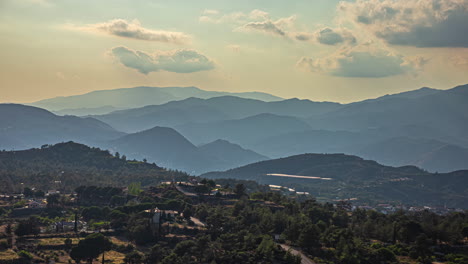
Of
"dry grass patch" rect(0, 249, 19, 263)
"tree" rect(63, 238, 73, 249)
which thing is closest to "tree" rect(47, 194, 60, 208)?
"tree" rect(63, 238, 73, 249)

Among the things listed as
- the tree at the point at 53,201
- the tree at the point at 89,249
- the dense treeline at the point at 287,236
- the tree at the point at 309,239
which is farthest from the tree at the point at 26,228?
the tree at the point at 309,239

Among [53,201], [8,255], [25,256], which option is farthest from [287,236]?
[53,201]

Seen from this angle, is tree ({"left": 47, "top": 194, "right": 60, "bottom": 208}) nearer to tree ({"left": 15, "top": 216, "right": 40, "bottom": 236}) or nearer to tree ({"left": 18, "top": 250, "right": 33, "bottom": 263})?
tree ({"left": 15, "top": 216, "right": 40, "bottom": 236})

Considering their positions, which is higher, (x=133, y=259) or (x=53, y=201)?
(x=53, y=201)

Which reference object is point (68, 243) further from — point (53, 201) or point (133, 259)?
point (53, 201)

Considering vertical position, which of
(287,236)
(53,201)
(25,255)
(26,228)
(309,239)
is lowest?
(25,255)

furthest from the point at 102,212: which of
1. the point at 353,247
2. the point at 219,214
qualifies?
the point at 353,247

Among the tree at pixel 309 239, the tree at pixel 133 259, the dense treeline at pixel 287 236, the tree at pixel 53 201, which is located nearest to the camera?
the dense treeline at pixel 287 236

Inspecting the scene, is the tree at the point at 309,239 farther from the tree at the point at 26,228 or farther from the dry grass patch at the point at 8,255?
the tree at the point at 26,228

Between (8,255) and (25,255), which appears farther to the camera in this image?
(8,255)
